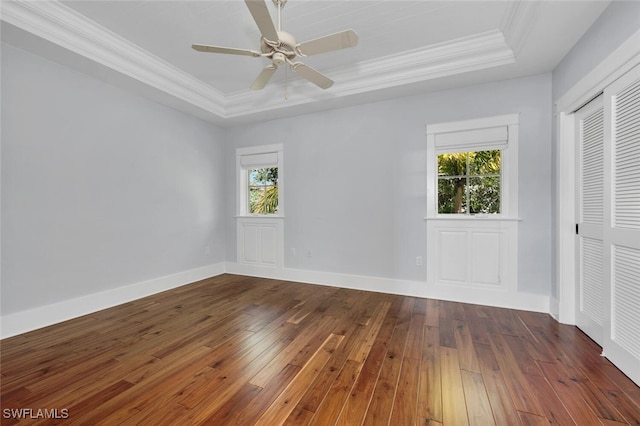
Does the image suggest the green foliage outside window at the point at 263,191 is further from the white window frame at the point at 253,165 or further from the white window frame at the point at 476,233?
the white window frame at the point at 476,233

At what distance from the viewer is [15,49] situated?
101 inches

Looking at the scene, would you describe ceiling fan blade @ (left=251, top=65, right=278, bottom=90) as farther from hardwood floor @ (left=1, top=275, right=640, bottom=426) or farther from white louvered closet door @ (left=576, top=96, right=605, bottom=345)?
white louvered closet door @ (left=576, top=96, right=605, bottom=345)

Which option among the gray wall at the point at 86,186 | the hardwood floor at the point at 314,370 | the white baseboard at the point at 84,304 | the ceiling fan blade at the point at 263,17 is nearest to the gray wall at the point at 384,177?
the hardwood floor at the point at 314,370

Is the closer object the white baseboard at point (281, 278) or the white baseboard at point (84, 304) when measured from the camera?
the white baseboard at point (84, 304)

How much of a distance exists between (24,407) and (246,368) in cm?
127

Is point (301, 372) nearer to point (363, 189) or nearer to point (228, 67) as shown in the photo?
point (363, 189)

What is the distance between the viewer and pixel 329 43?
2074 mm

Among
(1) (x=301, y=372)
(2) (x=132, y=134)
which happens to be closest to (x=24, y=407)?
(1) (x=301, y=372)

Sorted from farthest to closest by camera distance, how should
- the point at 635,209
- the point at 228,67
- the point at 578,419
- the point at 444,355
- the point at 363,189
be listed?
the point at 363,189 → the point at 228,67 → the point at 444,355 → the point at 635,209 → the point at 578,419

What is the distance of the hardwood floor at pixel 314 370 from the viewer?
5.13 ft

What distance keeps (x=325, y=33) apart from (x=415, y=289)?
321 centimetres

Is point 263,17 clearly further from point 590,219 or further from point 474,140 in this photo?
point 590,219

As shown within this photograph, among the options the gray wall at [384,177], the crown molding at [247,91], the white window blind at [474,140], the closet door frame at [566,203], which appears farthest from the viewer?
the white window blind at [474,140]

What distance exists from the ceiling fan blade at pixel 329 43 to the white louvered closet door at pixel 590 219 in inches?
83.9
